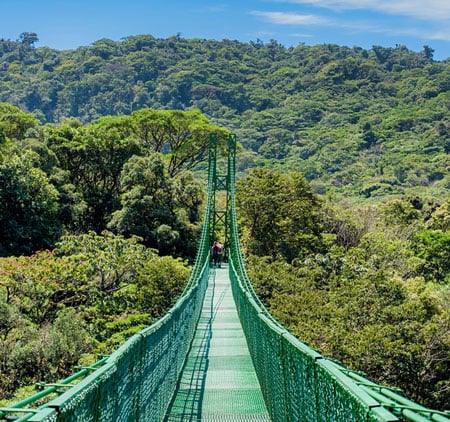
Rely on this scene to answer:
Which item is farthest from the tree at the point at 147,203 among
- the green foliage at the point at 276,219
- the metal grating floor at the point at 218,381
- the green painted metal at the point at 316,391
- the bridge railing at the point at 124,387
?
the green painted metal at the point at 316,391

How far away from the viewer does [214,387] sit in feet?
Result: 19.9

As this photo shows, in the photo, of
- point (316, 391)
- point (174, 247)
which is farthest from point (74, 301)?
point (316, 391)

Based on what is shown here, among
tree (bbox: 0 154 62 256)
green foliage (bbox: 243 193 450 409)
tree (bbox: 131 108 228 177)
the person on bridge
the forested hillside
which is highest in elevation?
the forested hillside

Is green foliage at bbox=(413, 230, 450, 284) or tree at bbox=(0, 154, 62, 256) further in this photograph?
green foliage at bbox=(413, 230, 450, 284)

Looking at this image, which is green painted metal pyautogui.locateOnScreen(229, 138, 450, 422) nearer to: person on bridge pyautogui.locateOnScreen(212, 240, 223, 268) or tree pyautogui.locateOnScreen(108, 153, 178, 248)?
person on bridge pyautogui.locateOnScreen(212, 240, 223, 268)

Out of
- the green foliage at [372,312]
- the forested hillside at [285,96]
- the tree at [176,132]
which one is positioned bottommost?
the green foliage at [372,312]

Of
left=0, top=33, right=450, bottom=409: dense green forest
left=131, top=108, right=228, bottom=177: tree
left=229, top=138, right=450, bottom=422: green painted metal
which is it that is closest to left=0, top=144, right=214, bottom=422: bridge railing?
left=229, top=138, right=450, bottom=422: green painted metal

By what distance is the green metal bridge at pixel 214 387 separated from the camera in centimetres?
215

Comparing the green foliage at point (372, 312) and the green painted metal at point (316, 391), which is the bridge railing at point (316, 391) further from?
the green foliage at point (372, 312)

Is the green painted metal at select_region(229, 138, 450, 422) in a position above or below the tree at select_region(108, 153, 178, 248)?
below

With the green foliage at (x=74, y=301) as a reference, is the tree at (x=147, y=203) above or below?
above

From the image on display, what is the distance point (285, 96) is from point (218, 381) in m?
88.5

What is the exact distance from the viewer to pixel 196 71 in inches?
3718

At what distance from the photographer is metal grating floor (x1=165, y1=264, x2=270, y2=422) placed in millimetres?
5148
